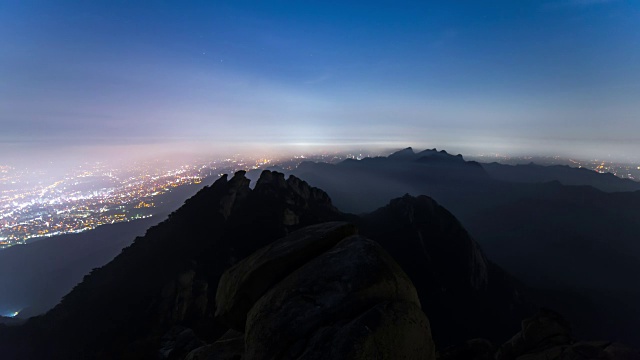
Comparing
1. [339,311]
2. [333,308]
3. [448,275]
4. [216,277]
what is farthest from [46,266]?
[448,275]

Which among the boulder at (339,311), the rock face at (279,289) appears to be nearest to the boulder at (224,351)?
the rock face at (279,289)

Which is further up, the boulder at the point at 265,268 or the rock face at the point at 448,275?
the boulder at the point at 265,268

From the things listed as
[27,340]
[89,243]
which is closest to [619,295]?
[27,340]

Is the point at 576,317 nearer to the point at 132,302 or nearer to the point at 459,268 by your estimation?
the point at 459,268

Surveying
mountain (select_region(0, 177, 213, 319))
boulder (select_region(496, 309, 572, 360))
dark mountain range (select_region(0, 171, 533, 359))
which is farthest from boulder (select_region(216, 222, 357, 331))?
mountain (select_region(0, 177, 213, 319))

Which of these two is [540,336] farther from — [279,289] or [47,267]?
[47,267]

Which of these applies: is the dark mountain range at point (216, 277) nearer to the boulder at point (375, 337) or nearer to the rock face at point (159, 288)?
the rock face at point (159, 288)
